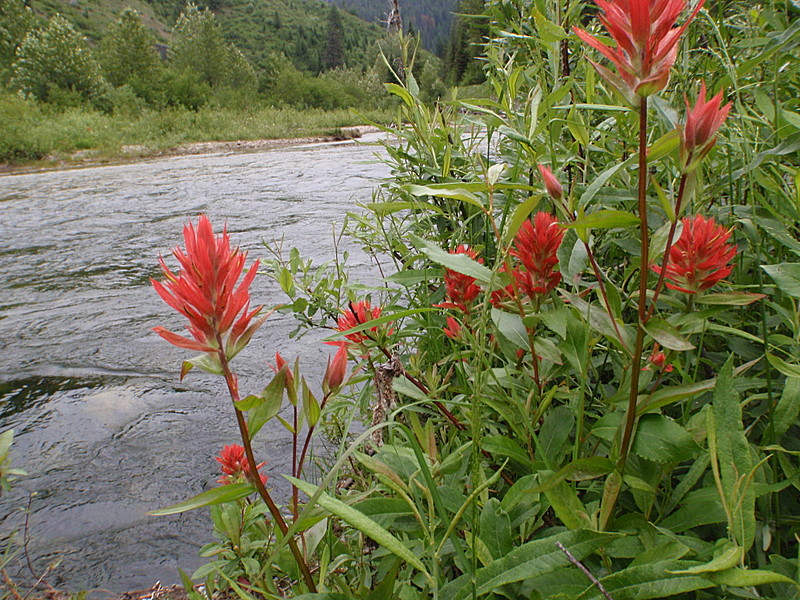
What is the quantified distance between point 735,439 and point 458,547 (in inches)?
11.0

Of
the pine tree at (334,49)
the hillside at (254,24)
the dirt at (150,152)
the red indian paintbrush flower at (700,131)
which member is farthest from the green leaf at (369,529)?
the pine tree at (334,49)

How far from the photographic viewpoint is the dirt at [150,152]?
547 inches

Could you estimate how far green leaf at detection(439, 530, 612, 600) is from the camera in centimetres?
47

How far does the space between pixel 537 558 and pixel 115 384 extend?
12.5ft

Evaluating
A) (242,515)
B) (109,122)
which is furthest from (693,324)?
(109,122)

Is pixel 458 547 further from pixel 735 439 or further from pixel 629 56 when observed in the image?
pixel 629 56

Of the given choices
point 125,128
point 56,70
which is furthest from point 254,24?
point 125,128

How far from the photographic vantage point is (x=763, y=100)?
0.88 metres

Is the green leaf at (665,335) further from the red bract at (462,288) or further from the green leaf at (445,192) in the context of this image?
the red bract at (462,288)

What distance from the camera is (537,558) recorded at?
19.1 inches

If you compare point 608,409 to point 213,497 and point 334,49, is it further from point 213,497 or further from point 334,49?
point 334,49

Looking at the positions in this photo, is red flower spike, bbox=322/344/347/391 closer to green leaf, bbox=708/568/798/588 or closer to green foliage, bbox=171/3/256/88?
green leaf, bbox=708/568/798/588

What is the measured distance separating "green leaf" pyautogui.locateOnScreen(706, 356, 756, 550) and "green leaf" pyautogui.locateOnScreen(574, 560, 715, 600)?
56mm

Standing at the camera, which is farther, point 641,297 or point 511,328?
point 511,328
